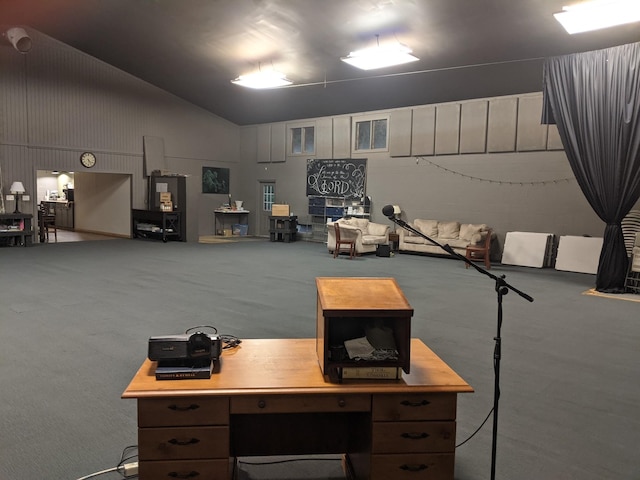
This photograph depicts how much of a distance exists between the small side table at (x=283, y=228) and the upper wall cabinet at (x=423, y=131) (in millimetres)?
3917

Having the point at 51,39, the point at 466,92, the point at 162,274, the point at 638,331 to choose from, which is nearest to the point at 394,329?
the point at 638,331

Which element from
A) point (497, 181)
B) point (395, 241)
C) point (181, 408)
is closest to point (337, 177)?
point (395, 241)

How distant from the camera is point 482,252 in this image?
32.4ft

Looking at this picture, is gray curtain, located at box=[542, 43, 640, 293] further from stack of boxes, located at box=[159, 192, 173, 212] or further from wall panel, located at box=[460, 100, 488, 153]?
stack of boxes, located at box=[159, 192, 173, 212]

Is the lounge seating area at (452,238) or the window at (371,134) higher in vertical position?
the window at (371,134)

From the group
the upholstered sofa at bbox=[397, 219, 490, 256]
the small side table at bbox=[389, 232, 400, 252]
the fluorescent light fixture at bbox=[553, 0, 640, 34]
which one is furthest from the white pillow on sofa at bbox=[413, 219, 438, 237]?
the fluorescent light fixture at bbox=[553, 0, 640, 34]

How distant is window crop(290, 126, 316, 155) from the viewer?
14.2 m

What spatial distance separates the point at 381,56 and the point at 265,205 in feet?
26.9

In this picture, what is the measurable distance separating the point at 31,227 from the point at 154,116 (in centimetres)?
444

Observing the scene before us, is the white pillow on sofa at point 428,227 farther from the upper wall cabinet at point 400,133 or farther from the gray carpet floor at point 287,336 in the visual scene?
the gray carpet floor at point 287,336

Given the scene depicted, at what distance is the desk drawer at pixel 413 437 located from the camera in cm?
190

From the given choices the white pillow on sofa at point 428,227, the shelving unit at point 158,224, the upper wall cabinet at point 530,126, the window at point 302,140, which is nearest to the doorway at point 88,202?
the shelving unit at point 158,224

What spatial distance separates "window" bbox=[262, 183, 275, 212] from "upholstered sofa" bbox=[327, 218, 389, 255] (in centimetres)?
404

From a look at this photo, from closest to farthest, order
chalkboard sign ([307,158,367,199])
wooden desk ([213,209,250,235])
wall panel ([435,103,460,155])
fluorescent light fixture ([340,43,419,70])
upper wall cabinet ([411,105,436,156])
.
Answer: fluorescent light fixture ([340,43,419,70]) → wall panel ([435,103,460,155]) → upper wall cabinet ([411,105,436,156]) → chalkboard sign ([307,158,367,199]) → wooden desk ([213,209,250,235])
